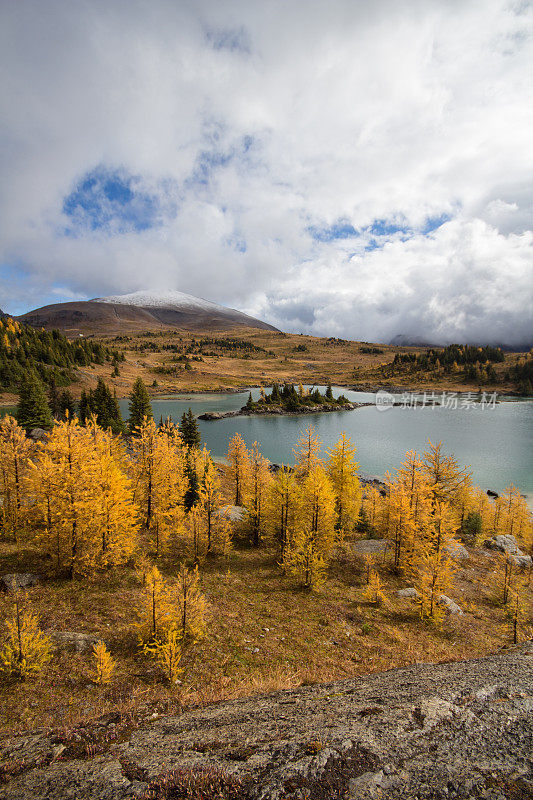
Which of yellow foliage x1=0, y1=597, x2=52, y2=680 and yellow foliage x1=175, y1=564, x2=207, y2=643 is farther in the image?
yellow foliage x1=175, y1=564, x2=207, y2=643

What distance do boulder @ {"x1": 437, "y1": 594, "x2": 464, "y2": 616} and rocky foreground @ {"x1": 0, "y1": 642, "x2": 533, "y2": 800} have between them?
12.7 metres

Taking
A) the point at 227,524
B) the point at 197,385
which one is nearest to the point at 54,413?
the point at 227,524

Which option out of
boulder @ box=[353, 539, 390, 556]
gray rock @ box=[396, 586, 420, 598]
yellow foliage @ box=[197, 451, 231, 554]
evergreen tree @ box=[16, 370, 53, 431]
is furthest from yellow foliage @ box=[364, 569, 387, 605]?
evergreen tree @ box=[16, 370, 53, 431]

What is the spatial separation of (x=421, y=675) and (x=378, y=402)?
159467 mm

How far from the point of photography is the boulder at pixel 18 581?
16172 millimetres

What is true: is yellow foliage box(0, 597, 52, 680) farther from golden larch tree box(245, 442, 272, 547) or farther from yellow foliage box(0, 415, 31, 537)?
golden larch tree box(245, 442, 272, 547)

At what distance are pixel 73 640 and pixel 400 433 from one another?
90430mm

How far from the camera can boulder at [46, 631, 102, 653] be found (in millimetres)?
12570

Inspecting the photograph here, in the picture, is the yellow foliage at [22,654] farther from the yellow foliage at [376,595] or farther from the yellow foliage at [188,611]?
the yellow foliage at [376,595]

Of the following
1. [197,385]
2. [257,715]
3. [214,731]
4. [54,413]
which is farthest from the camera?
[197,385]

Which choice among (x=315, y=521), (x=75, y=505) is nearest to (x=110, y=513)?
(x=75, y=505)

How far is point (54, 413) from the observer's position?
263 feet

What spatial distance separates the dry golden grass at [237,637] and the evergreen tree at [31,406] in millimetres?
52847

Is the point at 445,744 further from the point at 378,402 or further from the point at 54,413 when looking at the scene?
the point at 378,402
